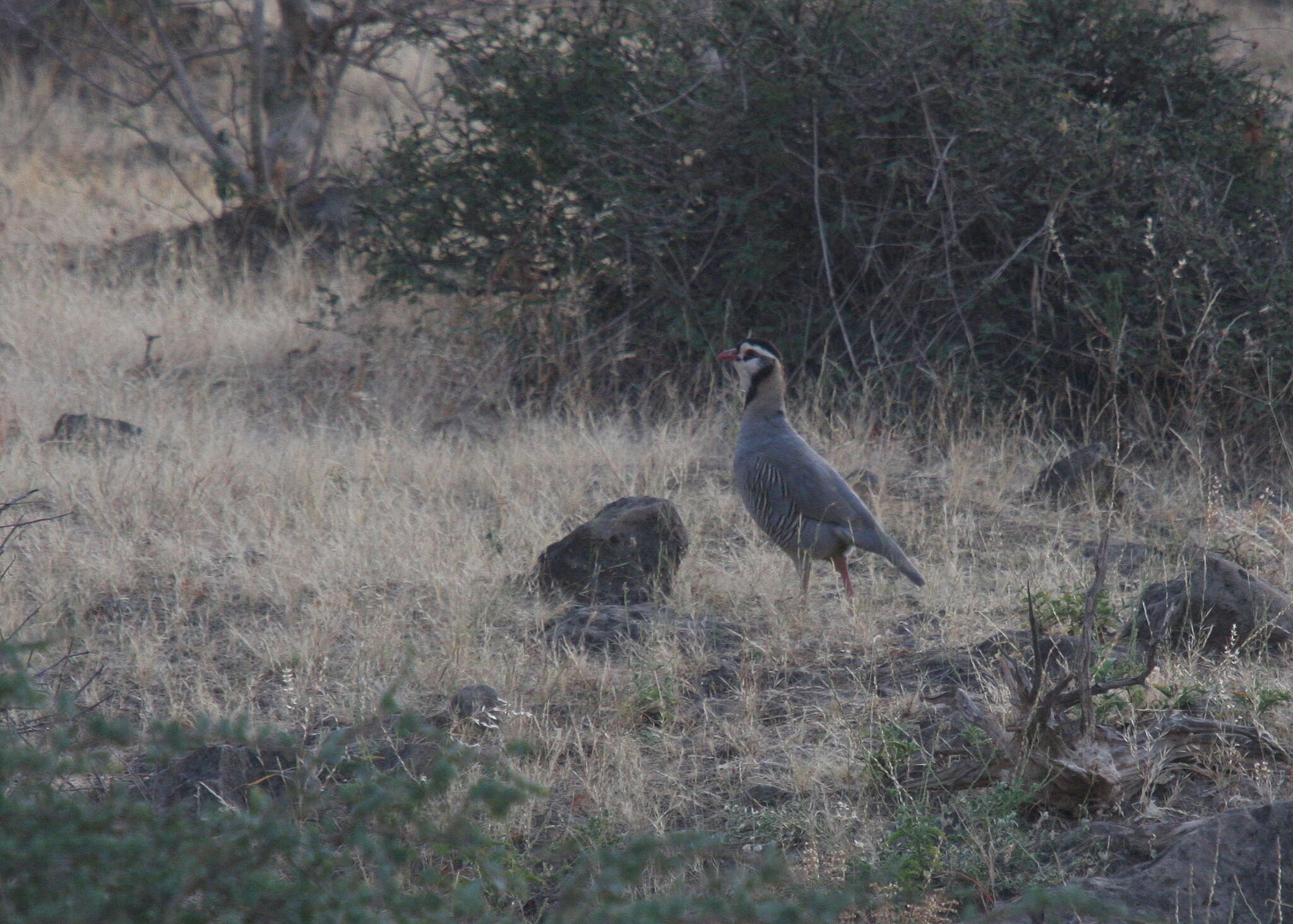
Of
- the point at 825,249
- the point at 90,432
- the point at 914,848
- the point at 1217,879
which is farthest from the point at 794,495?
the point at 90,432

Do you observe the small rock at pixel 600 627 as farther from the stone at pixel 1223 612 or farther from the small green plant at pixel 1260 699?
the small green plant at pixel 1260 699

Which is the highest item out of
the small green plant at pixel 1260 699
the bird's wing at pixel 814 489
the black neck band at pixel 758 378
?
the black neck band at pixel 758 378

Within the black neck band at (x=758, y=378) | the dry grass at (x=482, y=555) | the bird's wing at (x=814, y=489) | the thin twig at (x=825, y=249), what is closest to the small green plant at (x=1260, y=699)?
the dry grass at (x=482, y=555)

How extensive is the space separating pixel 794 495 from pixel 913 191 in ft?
10.2

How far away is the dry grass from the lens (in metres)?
4.29

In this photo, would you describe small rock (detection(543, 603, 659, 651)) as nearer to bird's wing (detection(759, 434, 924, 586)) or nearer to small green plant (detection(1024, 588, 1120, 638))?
bird's wing (detection(759, 434, 924, 586))

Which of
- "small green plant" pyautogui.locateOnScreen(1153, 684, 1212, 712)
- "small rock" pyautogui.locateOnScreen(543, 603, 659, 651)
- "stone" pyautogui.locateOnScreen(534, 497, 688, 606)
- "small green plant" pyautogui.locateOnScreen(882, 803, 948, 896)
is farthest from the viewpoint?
"stone" pyautogui.locateOnScreen(534, 497, 688, 606)

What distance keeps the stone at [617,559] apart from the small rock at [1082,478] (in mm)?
2274

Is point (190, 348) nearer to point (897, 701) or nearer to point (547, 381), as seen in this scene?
point (547, 381)

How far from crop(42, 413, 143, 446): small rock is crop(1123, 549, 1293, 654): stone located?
5.52 meters

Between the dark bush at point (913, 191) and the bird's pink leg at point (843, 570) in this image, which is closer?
the bird's pink leg at point (843, 570)

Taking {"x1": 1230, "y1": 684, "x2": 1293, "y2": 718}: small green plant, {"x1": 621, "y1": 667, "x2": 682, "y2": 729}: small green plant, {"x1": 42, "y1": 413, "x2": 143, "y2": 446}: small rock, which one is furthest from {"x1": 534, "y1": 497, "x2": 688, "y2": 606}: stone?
{"x1": 42, "y1": 413, "x2": 143, "y2": 446}: small rock

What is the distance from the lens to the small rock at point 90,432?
7.30m

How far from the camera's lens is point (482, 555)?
237 inches
